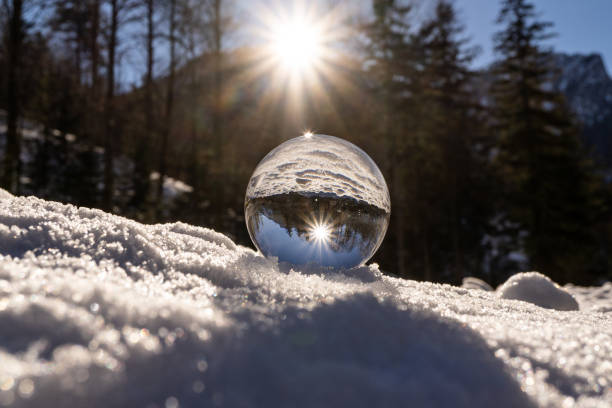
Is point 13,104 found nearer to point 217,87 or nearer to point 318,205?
point 217,87

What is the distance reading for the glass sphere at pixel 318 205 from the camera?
264cm

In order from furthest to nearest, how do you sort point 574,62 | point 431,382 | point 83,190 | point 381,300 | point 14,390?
point 574,62
point 83,190
point 381,300
point 431,382
point 14,390

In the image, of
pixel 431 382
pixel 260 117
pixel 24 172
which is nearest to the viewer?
pixel 431 382

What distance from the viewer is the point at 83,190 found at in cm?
1192

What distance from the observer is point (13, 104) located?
8750 mm

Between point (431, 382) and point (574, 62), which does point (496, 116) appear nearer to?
point (431, 382)

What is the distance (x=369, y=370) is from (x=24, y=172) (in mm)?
16233

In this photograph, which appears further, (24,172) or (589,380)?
(24,172)

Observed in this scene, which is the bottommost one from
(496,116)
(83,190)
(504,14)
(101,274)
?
(101,274)

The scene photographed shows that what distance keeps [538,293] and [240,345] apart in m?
3.28

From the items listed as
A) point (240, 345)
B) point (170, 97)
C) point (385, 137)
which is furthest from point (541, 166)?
point (240, 345)

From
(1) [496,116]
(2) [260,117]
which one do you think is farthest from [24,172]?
(1) [496,116]

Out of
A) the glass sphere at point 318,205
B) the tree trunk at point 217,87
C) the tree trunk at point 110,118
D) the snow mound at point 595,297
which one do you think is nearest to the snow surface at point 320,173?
the glass sphere at point 318,205

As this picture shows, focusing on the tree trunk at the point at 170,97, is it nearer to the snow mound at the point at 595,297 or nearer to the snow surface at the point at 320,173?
the snow surface at the point at 320,173
